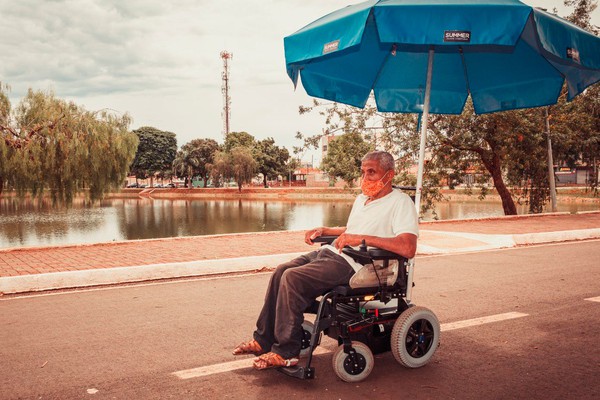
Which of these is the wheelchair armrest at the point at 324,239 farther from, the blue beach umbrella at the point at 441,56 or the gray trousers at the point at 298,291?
the blue beach umbrella at the point at 441,56

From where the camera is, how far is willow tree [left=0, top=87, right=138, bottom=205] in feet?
54.7

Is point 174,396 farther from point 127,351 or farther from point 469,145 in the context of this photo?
point 469,145

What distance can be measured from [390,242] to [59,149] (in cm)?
1642

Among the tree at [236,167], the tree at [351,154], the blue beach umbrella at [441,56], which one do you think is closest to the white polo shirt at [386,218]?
the blue beach umbrella at [441,56]

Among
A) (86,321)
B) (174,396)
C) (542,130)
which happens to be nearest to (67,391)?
(174,396)

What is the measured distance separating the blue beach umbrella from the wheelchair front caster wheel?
1348 millimetres

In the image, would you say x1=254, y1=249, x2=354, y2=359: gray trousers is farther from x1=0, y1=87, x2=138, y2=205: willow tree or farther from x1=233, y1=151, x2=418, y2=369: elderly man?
x1=0, y1=87, x2=138, y2=205: willow tree

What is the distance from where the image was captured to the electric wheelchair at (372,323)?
3682 millimetres

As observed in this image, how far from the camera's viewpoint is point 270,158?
87562 mm

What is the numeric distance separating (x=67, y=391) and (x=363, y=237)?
90.3 inches

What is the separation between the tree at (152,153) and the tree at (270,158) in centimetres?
1728

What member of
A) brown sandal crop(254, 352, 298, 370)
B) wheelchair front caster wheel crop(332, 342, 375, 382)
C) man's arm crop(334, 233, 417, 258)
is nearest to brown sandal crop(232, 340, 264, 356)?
brown sandal crop(254, 352, 298, 370)

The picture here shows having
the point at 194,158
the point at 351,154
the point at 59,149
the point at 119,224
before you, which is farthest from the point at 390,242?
the point at 194,158

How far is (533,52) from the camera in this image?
5133mm
